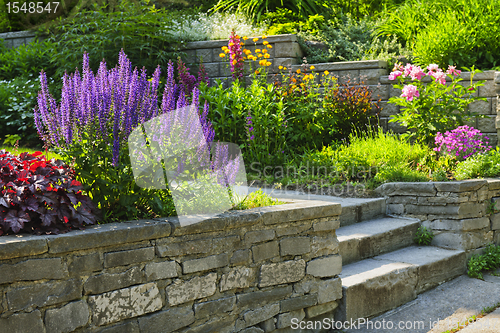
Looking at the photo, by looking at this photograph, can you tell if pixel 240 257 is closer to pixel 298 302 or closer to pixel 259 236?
pixel 259 236

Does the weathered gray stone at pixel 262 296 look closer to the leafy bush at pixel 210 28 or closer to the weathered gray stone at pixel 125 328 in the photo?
the weathered gray stone at pixel 125 328

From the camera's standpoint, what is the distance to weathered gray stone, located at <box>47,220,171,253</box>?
191 cm

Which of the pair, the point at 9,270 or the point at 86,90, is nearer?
the point at 9,270

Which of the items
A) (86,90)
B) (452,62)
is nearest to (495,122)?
(452,62)

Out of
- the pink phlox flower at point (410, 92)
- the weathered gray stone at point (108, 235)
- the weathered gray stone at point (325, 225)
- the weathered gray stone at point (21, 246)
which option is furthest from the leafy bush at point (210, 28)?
the weathered gray stone at point (21, 246)

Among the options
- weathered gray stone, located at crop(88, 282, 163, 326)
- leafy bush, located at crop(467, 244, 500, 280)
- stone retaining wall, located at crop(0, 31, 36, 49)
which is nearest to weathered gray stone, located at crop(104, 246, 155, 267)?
weathered gray stone, located at crop(88, 282, 163, 326)

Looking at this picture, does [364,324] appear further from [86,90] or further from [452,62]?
[452,62]

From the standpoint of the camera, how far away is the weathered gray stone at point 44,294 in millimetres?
1814

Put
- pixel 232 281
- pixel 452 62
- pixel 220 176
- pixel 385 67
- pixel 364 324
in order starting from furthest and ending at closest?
pixel 385 67
pixel 452 62
pixel 364 324
pixel 220 176
pixel 232 281

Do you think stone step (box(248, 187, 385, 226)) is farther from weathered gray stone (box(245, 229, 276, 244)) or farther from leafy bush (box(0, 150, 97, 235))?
leafy bush (box(0, 150, 97, 235))

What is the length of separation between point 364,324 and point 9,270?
2288 millimetres

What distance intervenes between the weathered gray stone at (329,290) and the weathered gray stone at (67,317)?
1.51m

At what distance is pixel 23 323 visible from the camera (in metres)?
1.83

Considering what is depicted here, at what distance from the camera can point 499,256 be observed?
4.13m
